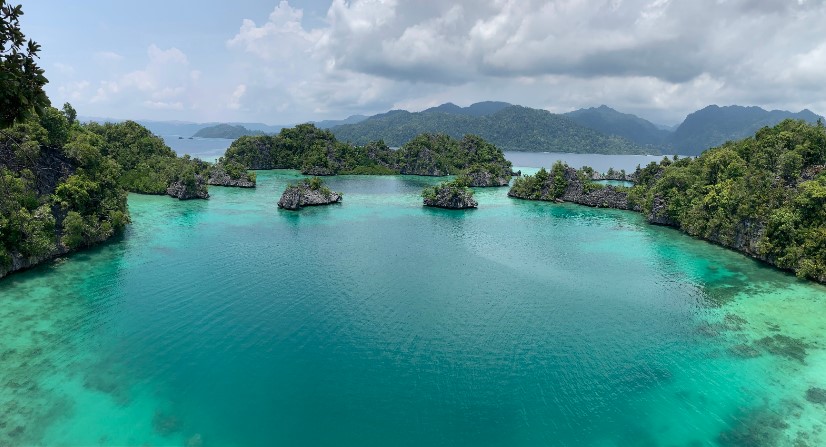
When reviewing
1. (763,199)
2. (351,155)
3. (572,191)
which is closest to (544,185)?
(572,191)

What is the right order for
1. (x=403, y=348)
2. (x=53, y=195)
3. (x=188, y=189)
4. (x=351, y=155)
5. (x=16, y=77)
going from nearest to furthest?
(x=16, y=77), (x=403, y=348), (x=53, y=195), (x=188, y=189), (x=351, y=155)

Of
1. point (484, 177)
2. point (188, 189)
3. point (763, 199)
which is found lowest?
point (188, 189)

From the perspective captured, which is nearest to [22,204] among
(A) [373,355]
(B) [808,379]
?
(A) [373,355]

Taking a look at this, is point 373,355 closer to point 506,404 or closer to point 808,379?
point 506,404

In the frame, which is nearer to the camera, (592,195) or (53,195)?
(53,195)

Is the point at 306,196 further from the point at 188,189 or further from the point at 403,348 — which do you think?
the point at 403,348

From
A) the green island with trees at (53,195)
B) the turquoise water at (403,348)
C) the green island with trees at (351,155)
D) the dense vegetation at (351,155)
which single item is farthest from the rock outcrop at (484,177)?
the green island with trees at (53,195)
